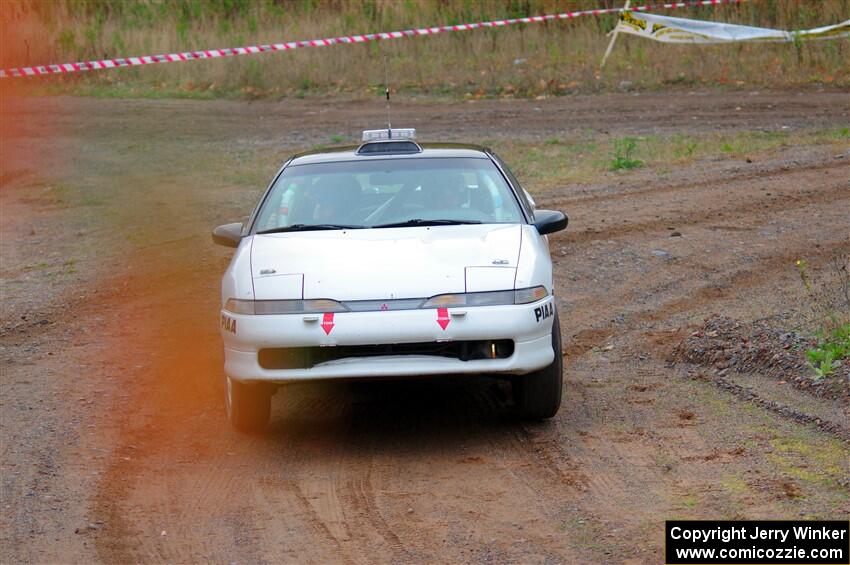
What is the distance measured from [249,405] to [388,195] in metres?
1.65

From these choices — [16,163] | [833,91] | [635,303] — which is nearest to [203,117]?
[16,163]

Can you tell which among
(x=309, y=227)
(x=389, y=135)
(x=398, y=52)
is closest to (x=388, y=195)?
(x=309, y=227)

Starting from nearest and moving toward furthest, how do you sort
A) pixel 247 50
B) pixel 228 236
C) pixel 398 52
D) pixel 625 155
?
1. pixel 228 236
2. pixel 625 155
3. pixel 247 50
4. pixel 398 52

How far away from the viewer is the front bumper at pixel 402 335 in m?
6.62

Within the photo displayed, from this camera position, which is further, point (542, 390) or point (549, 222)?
point (549, 222)

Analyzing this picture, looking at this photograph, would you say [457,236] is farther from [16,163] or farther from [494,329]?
[16,163]

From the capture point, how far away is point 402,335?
6.61 meters

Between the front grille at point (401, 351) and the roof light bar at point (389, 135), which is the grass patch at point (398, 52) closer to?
the roof light bar at point (389, 135)

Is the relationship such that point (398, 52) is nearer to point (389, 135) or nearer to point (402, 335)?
point (389, 135)

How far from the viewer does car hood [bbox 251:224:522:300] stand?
268 inches

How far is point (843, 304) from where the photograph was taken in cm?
908

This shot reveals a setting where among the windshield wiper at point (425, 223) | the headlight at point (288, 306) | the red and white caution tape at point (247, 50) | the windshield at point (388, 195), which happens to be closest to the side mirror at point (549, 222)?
the windshield at point (388, 195)

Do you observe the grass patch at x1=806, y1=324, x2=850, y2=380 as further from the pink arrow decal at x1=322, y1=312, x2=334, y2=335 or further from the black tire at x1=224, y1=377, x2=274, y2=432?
the black tire at x1=224, y1=377, x2=274, y2=432

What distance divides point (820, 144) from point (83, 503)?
13100 millimetres
